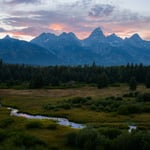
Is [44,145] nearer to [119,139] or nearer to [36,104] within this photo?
[119,139]

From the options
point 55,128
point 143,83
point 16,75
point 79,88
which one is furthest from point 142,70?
point 55,128

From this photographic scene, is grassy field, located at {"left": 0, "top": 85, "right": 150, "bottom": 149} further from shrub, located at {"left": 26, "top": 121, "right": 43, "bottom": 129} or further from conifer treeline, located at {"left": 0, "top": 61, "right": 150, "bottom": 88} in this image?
conifer treeline, located at {"left": 0, "top": 61, "right": 150, "bottom": 88}

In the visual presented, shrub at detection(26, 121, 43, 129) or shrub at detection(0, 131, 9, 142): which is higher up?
shrub at detection(0, 131, 9, 142)

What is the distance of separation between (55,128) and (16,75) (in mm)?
139060

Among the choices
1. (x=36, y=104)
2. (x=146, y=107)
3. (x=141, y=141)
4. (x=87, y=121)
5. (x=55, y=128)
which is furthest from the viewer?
(x=36, y=104)

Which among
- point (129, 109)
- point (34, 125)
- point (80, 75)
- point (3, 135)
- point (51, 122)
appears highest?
point (80, 75)

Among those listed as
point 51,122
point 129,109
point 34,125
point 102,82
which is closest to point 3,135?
point 34,125

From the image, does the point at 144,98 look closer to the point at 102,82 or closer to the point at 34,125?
the point at 34,125

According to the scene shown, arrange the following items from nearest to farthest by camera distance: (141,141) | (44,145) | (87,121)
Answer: (141,141) < (44,145) < (87,121)

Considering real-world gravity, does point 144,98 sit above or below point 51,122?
above

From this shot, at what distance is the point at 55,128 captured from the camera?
200 ft

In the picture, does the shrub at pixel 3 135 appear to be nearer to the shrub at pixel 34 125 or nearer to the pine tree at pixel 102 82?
the shrub at pixel 34 125

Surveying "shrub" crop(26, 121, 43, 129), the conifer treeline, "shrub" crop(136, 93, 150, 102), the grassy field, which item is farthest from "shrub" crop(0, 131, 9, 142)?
the conifer treeline

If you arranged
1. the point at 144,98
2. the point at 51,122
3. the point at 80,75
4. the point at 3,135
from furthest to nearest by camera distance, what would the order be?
the point at 80,75
the point at 144,98
the point at 51,122
the point at 3,135
